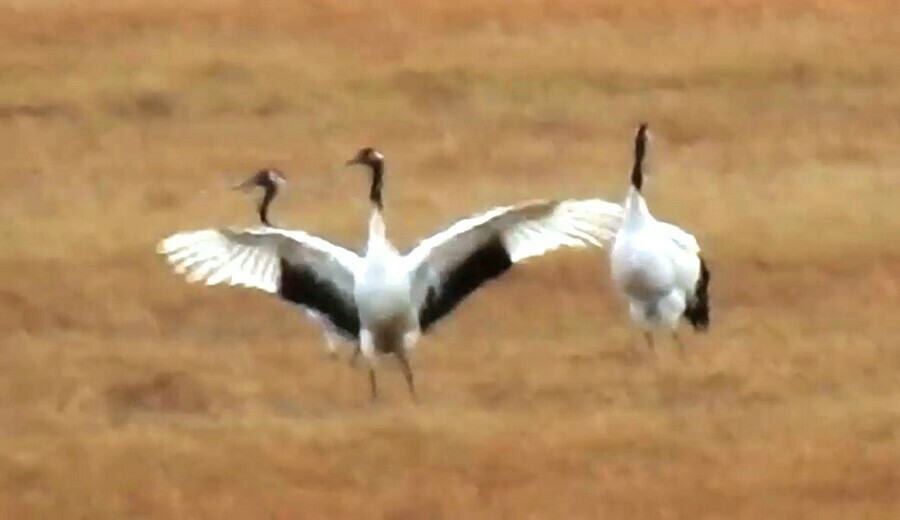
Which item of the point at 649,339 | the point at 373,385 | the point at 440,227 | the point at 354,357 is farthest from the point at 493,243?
the point at 440,227

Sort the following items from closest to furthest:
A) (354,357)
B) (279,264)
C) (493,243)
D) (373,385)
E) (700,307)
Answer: (493,243), (279,264), (373,385), (354,357), (700,307)

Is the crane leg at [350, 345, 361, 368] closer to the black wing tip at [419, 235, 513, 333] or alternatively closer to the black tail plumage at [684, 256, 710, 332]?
the black wing tip at [419, 235, 513, 333]

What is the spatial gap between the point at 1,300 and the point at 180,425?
2570 mm

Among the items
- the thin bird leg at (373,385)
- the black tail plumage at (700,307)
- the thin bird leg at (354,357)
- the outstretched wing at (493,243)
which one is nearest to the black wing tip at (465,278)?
the outstretched wing at (493,243)

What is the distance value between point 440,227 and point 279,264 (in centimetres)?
456

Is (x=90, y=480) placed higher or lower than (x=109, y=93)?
lower

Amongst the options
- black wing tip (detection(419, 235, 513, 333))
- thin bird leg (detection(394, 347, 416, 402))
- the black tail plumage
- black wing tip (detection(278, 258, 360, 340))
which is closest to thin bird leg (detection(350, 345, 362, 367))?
thin bird leg (detection(394, 347, 416, 402))

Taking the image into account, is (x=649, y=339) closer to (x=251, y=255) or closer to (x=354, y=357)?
(x=354, y=357)

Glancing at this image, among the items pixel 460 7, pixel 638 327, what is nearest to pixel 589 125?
pixel 460 7

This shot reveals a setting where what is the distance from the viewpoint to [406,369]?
36.6 feet

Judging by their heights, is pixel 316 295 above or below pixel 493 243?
below

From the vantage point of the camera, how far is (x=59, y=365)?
473 inches

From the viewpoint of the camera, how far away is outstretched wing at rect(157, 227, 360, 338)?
1010cm

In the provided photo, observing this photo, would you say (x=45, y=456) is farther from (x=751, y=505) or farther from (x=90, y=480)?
(x=751, y=505)
